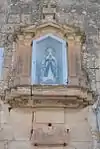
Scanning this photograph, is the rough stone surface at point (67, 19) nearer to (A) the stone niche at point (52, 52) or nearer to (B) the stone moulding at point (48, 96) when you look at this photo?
(A) the stone niche at point (52, 52)

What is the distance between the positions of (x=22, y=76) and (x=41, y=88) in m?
0.34

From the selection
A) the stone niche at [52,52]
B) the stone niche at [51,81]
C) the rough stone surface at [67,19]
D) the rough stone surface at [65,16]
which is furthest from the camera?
the rough stone surface at [65,16]

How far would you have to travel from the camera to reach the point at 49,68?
15.4 feet

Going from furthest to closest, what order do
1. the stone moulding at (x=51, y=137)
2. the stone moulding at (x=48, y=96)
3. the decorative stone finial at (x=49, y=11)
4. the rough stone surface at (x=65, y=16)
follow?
the decorative stone finial at (x=49, y=11), the rough stone surface at (x=65, y=16), the stone moulding at (x=48, y=96), the stone moulding at (x=51, y=137)

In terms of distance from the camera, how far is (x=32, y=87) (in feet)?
14.1

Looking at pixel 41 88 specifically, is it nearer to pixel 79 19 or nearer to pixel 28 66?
pixel 28 66

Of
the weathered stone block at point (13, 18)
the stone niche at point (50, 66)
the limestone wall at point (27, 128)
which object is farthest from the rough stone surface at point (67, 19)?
the limestone wall at point (27, 128)

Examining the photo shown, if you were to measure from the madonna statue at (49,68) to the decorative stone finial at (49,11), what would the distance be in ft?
1.78

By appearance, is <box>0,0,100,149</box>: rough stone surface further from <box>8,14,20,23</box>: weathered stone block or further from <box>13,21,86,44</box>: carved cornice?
<box>13,21,86,44</box>: carved cornice

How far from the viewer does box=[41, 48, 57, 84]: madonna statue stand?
4.58 metres

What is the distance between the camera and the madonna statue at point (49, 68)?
180 inches

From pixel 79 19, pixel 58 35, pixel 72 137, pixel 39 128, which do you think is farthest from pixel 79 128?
pixel 79 19

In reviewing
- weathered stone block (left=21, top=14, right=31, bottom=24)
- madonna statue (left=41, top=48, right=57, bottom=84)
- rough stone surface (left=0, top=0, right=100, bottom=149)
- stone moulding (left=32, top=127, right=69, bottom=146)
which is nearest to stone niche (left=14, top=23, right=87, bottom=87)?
madonna statue (left=41, top=48, right=57, bottom=84)

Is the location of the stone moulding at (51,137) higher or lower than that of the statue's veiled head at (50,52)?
lower
